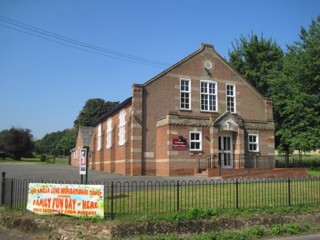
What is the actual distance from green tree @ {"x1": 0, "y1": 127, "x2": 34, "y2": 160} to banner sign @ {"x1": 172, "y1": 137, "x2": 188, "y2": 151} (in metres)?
65.7

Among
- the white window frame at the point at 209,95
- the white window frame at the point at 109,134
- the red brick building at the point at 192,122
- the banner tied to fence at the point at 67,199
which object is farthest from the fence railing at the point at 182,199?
the white window frame at the point at 109,134

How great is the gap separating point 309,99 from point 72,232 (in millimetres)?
25791

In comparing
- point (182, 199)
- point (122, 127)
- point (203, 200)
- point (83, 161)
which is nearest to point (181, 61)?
point (122, 127)

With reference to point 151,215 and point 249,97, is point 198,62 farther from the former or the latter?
point 151,215

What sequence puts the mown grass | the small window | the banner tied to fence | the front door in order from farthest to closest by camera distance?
the small window → the front door → the banner tied to fence → the mown grass

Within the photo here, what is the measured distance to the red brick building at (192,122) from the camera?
87.7 ft

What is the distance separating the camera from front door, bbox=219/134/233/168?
28203mm

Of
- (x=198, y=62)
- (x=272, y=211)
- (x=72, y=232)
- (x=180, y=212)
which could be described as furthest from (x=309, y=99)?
(x=72, y=232)

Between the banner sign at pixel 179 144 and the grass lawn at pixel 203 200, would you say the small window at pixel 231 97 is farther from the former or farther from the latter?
the grass lawn at pixel 203 200

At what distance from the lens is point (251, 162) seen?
95.3ft

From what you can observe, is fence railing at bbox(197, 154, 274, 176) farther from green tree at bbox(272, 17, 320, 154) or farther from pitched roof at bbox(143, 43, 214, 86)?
pitched roof at bbox(143, 43, 214, 86)

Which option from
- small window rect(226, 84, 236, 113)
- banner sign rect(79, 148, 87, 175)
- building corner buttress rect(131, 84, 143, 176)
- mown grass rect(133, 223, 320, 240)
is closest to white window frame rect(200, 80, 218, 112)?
small window rect(226, 84, 236, 113)

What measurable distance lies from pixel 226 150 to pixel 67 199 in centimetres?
1852

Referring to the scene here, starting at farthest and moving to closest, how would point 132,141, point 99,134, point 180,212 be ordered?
point 99,134 < point 132,141 < point 180,212
